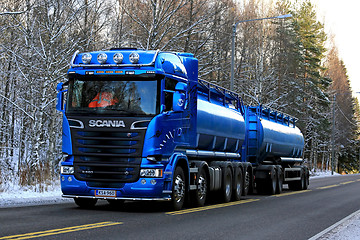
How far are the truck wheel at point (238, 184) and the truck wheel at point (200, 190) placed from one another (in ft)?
10.1

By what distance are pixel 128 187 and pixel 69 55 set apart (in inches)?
385

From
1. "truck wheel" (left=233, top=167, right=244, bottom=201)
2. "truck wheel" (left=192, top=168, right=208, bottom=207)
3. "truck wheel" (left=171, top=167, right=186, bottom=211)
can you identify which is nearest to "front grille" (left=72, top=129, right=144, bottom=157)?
"truck wheel" (left=171, top=167, right=186, bottom=211)

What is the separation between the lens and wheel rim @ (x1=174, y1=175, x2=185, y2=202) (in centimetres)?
1346

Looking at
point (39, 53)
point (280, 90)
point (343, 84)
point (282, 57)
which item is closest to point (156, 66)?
point (39, 53)

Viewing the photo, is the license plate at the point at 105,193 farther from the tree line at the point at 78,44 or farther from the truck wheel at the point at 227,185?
the truck wheel at the point at 227,185

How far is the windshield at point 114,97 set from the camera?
1280cm

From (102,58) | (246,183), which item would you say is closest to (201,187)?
(102,58)

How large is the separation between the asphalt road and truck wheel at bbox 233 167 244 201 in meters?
2.92

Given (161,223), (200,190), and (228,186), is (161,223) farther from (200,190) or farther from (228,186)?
(228,186)

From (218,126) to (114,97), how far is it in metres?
4.88

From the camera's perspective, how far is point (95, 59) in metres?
13.6

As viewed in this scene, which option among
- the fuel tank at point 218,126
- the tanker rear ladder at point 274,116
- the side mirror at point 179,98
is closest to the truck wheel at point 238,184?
the fuel tank at point 218,126

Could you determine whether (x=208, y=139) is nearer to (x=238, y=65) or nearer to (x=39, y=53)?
(x=39, y=53)

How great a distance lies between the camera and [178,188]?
1357cm
